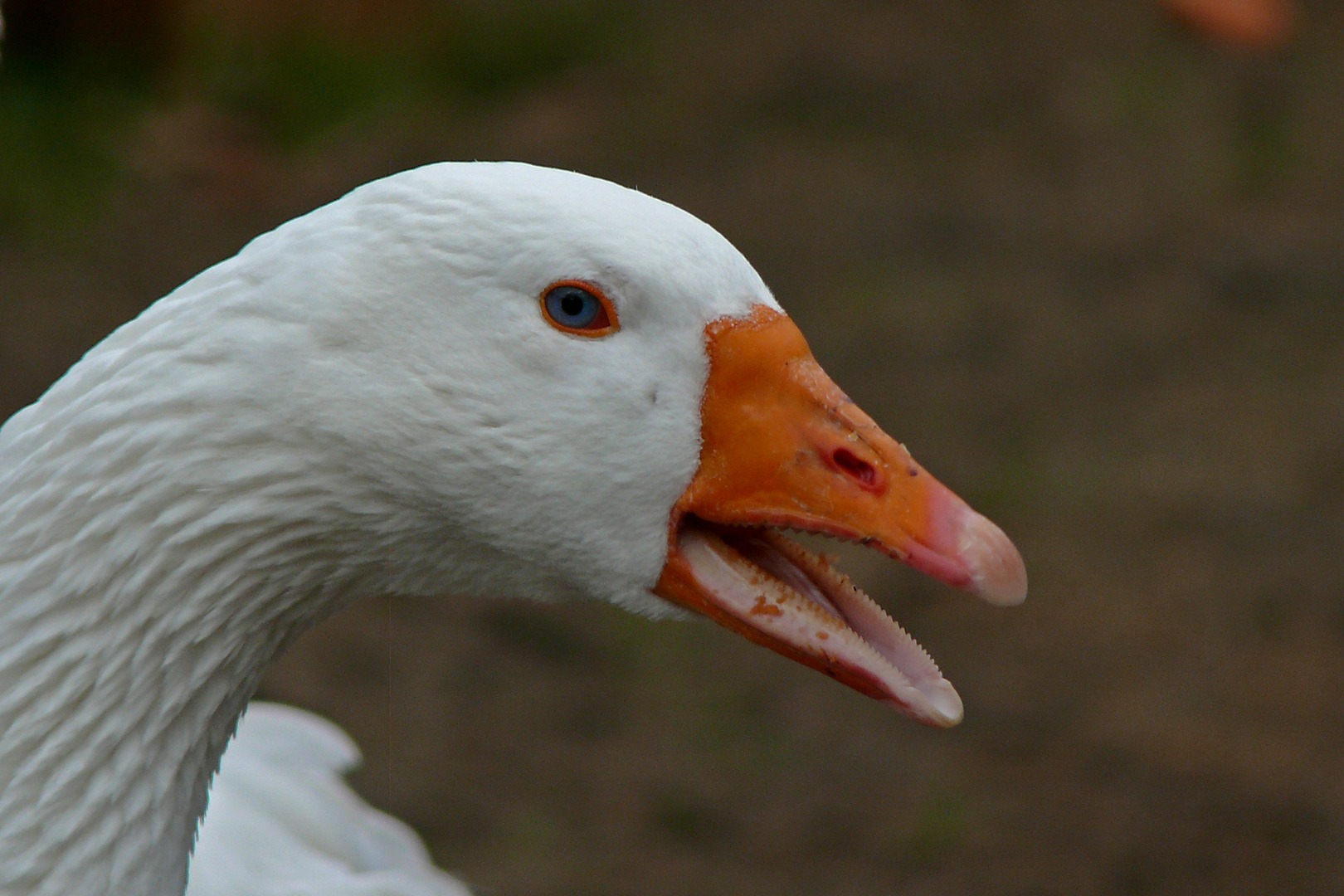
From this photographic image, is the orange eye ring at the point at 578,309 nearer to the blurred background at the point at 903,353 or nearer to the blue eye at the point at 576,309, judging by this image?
the blue eye at the point at 576,309

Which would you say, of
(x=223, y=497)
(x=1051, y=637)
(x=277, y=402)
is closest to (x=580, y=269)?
(x=277, y=402)

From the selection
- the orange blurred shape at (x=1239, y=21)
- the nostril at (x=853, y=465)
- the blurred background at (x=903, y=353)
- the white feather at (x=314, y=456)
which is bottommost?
the white feather at (x=314, y=456)

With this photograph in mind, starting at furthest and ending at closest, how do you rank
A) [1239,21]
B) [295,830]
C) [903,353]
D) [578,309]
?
[1239,21]
[903,353]
[295,830]
[578,309]

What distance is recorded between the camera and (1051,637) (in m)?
4.55

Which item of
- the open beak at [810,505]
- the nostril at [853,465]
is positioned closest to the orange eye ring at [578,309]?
the open beak at [810,505]

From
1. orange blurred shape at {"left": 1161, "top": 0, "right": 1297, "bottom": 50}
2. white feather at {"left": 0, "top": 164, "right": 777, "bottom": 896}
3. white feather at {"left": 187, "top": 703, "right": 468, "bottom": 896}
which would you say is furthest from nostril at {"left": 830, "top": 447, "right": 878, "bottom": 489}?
orange blurred shape at {"left": 1161, "top": 0, "right": 1297, "bottom": 50}

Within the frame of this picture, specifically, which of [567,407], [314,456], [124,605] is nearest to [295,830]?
[124,605]

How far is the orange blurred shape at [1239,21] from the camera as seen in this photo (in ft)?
23.2

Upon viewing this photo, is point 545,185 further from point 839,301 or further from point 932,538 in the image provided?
point 839,301

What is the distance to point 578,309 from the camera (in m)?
1.60

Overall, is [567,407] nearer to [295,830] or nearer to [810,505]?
[810,505]

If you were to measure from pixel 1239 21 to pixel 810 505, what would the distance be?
643 cm

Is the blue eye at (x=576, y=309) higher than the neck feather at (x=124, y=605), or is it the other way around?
the blue eye at (x=576, y=309)

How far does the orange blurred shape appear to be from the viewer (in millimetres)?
7082
